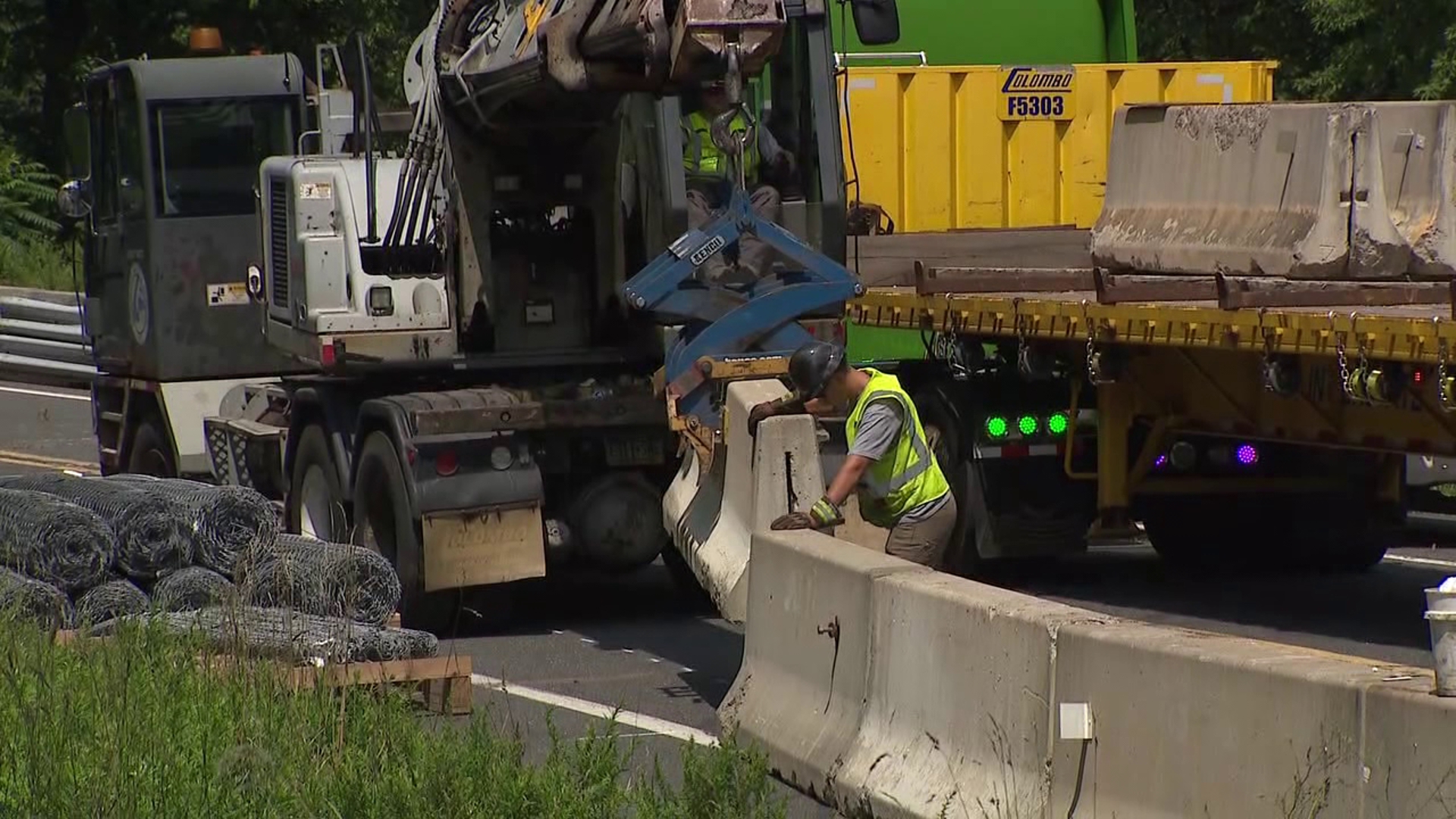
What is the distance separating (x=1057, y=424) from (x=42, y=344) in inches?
704

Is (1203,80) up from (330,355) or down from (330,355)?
up

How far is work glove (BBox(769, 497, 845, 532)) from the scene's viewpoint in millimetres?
9094

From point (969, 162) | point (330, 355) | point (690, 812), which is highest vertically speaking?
point (969, 162)

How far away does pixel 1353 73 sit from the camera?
2614 centimetres

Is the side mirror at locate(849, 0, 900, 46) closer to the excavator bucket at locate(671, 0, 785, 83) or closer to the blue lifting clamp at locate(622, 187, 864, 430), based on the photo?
the blue lifting clamp at locate(622, 187, 864, 430)

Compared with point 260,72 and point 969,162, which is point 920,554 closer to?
point 969,162

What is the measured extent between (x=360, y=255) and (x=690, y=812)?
23.8ft

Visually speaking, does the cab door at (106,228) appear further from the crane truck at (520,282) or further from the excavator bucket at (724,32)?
the excavator bucket at (724,32)

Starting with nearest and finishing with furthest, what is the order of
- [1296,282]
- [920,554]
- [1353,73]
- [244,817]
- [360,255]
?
[244,817] → [920,554] → [1296,282] → [360,255] → [1353,73]

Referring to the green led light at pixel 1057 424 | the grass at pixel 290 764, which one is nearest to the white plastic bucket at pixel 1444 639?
the grass at pixel 290 764

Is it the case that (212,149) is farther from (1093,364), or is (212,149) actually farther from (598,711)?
(598,711)

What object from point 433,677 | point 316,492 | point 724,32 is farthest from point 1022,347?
point 433,677

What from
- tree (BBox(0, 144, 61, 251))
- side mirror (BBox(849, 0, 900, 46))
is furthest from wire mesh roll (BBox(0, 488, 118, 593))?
tree (BBox(0, 144, 61, 251))

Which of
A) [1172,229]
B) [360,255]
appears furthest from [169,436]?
[1172,229]
